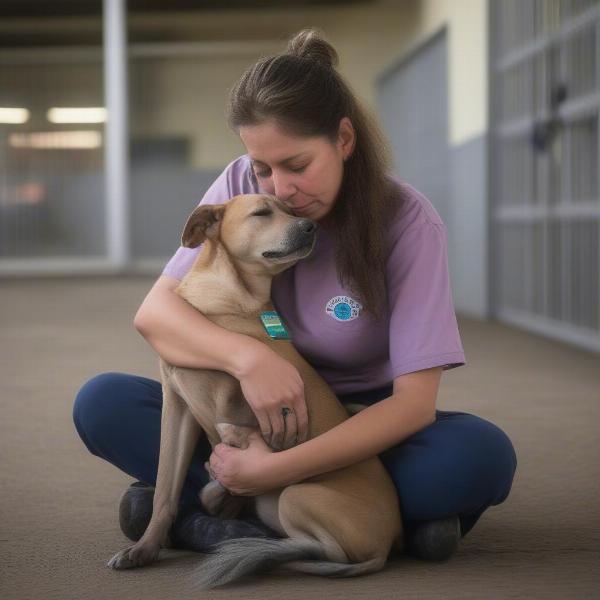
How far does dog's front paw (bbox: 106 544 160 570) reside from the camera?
1888 millimetres

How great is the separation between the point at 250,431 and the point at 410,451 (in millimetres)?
311

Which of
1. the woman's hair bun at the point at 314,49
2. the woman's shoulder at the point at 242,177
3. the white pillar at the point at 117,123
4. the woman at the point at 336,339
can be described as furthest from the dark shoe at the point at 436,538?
the white pillar at the point at 117,123

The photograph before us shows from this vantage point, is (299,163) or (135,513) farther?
(135,513)

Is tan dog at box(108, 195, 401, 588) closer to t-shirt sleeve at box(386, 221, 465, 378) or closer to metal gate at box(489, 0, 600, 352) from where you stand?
t-shirt sleeve at box(386, 221, 465, 378)

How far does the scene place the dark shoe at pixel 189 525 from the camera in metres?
1.93

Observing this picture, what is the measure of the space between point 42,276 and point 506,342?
7201 millimetres

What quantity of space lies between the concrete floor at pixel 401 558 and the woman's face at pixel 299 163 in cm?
68

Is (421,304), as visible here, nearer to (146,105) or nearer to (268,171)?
(268,171)

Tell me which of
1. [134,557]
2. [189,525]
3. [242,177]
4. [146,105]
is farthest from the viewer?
[146,105]

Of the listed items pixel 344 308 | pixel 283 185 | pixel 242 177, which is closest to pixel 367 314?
pixel 344 308

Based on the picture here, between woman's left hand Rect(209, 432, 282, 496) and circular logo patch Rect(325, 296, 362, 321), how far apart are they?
301mm

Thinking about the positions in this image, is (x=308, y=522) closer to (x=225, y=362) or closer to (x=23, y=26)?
(x=225, y=362)

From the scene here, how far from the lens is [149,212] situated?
39.3ft

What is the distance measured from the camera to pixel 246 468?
1.81 m
